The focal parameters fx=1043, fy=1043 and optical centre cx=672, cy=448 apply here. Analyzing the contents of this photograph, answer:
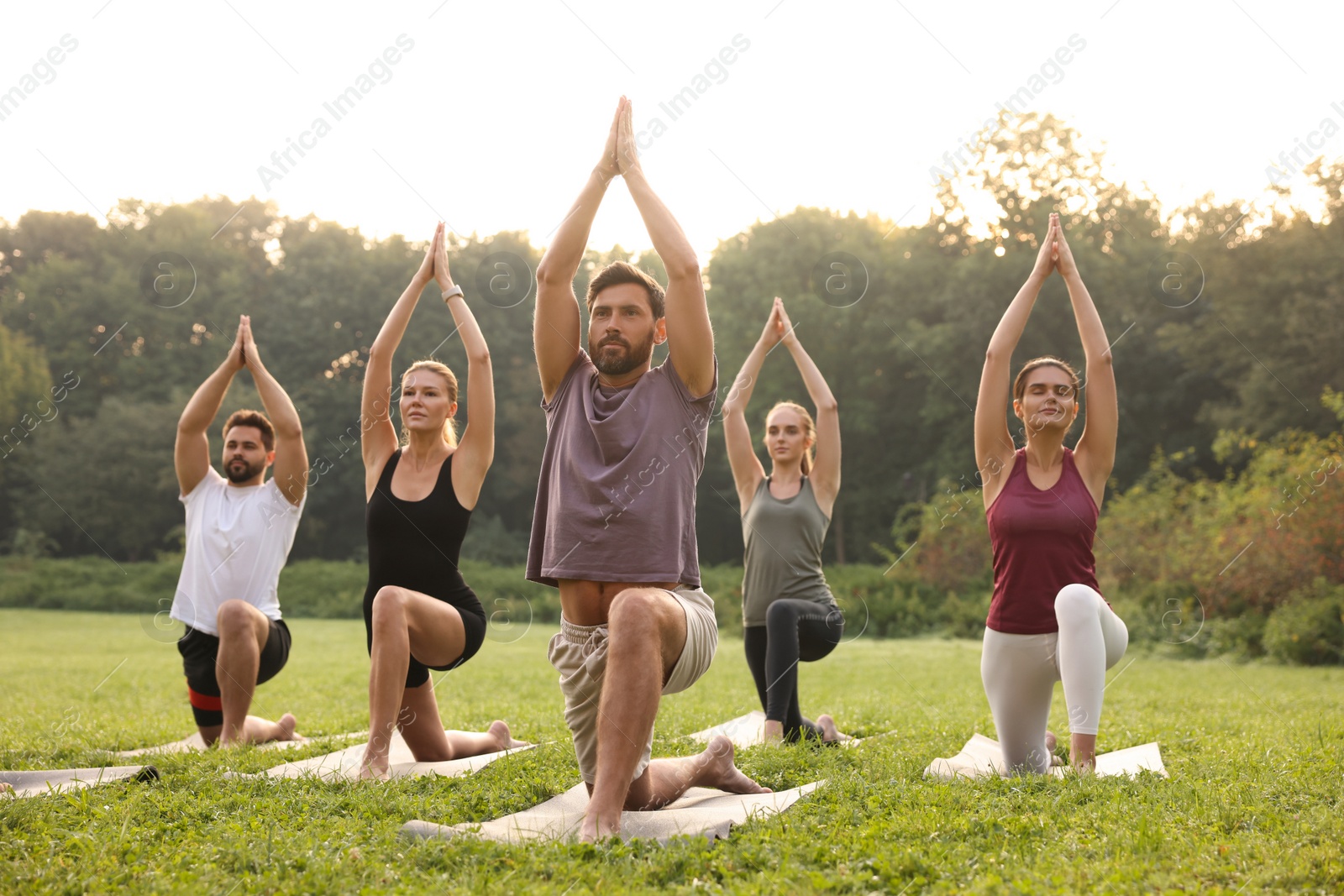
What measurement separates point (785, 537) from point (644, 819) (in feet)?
10.6

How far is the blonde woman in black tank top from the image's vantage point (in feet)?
18.3

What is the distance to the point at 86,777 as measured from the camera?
5.00 m

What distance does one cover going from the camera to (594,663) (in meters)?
4.00

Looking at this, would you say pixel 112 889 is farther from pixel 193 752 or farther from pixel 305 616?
pixel 305 616

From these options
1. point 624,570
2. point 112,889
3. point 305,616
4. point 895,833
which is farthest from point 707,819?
point 305,616

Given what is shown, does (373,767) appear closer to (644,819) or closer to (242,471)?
(644,819)

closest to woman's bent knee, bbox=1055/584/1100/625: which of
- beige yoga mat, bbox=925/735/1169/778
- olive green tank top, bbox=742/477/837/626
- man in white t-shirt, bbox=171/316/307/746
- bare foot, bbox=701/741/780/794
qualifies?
beige yoga mat, bbox=925/735/1169/778

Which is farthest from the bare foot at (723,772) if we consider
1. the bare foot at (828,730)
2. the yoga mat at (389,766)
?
the bare foot at (828,730)

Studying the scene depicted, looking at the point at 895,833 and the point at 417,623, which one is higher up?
the point at 417,623

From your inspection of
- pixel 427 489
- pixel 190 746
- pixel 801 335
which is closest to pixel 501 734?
pixel 427 489

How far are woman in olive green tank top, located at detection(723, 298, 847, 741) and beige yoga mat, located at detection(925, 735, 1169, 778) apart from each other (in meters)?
0.95

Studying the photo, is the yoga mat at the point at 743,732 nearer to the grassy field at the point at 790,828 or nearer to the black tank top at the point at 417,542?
the grassy field at the point at 790,828

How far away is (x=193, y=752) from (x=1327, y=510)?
1590 centimetres

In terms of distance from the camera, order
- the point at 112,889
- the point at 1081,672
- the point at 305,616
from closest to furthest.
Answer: the point at 112,889
the point at 1081,672
the point at 305,616
